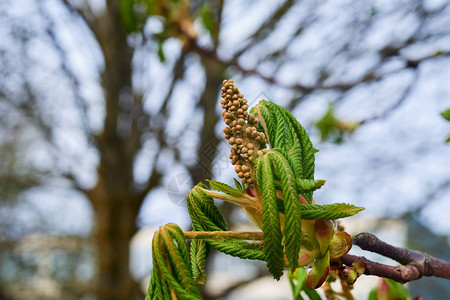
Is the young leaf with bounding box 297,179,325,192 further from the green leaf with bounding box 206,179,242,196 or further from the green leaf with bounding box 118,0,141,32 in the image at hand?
the green leaf with bounding box 118,0,141,32

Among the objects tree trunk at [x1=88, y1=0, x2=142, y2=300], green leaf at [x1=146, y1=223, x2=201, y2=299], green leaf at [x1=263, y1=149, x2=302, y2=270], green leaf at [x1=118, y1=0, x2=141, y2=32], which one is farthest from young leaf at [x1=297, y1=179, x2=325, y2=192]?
tree trunk at [x1=88, y1=0, x2=142, y2=300]

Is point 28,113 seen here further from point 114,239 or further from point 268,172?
point 268,172

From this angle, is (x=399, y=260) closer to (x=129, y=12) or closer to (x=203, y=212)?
(x=203, y=212)

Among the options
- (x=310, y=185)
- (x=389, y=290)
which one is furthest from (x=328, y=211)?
(x=389, y=290)

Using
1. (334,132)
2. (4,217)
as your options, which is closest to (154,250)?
(334,132)

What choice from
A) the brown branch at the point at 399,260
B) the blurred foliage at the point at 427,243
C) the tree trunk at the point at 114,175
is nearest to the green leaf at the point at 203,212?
the brown branch at the point at 399,260
